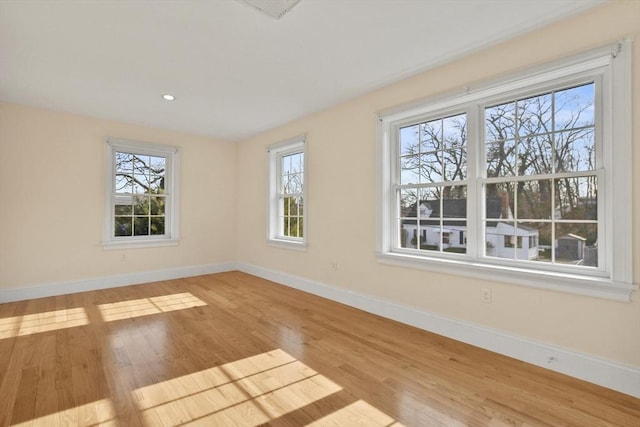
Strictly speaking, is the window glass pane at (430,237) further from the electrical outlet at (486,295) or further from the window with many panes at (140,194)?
the window with many panes at (140,194)

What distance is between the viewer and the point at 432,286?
3.06m

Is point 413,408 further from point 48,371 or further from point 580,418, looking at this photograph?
point 48,371

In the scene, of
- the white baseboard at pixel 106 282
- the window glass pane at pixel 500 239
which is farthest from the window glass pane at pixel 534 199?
the white baseboard at pixel 106 282

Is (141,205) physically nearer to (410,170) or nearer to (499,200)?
(410,170)

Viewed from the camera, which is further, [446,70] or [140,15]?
[446,70]

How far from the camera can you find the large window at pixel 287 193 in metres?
4.86

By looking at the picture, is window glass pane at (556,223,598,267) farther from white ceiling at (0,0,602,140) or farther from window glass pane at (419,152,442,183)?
white ceiling at (0,0,602,140)

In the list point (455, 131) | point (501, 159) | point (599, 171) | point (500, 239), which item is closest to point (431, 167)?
point (455, 131)

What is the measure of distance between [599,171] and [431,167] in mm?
1324

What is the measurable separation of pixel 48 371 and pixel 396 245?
10.5 ft

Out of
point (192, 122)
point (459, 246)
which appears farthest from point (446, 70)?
point (192, 122)

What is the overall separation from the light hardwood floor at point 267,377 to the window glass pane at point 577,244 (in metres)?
0.84

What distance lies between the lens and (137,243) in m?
5.03

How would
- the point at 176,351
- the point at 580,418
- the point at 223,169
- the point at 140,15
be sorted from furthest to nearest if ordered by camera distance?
the point at 223,169 → the point at 176,351 → the point at 140,15 → the point at 580,418
